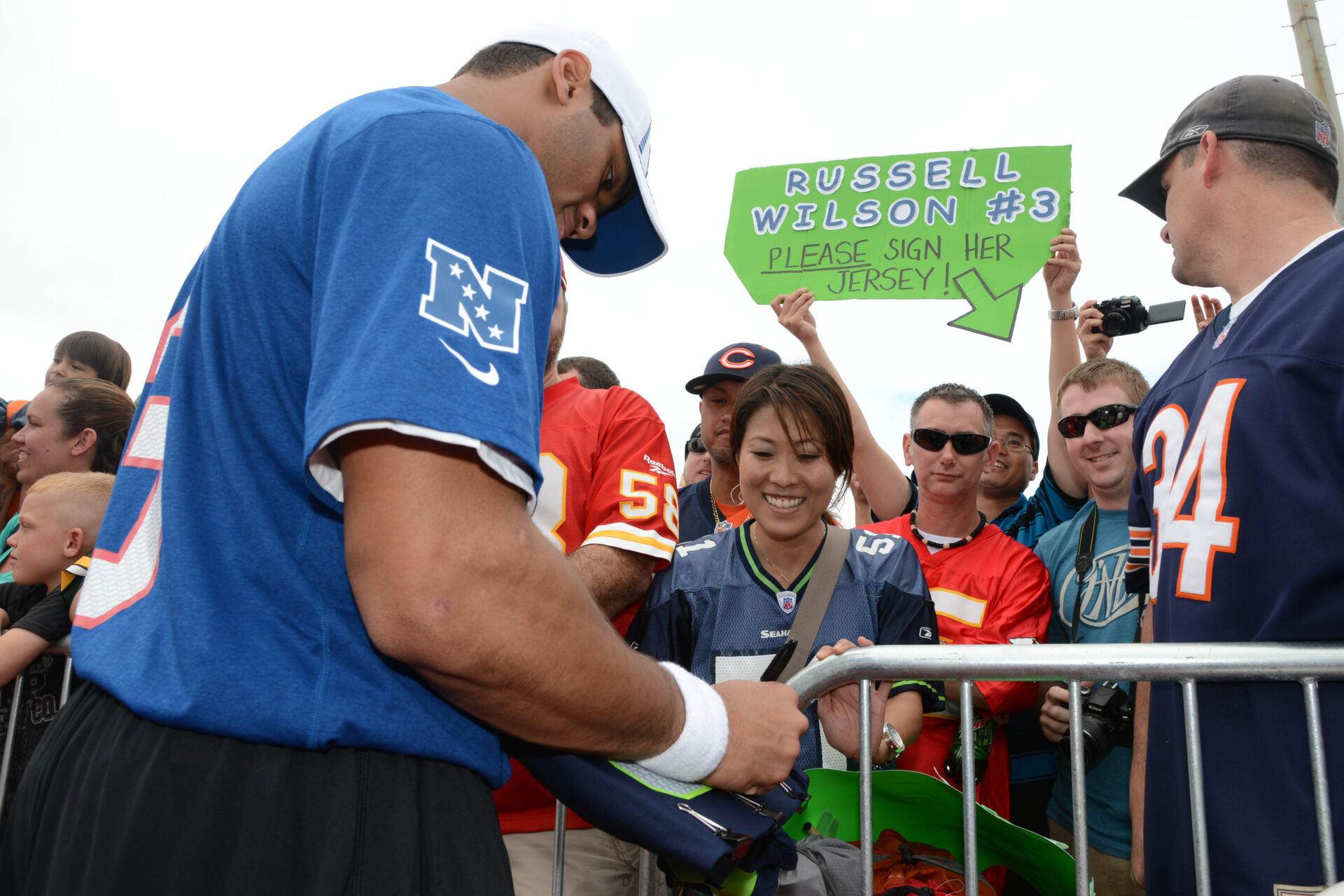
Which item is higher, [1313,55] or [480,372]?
[1313,55]

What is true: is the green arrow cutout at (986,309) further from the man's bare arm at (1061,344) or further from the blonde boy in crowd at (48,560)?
the blonde boy in crowd at (48,560)

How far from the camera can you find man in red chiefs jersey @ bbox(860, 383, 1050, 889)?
3.08 m

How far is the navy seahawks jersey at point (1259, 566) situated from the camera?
68.9 inches

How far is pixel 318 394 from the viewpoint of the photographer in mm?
920

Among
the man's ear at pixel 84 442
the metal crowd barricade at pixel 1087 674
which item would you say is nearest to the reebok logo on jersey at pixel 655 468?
the metal crowd barricade at pixel 1087 674

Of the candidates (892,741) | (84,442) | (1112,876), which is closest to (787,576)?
(892,741)

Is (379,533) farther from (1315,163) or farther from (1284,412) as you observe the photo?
(1315,163)

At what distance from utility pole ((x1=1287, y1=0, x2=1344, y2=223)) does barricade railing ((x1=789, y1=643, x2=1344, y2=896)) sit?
19.2 ft

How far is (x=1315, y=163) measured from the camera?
2229mm

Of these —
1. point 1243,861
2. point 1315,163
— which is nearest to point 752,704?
point 1243,861

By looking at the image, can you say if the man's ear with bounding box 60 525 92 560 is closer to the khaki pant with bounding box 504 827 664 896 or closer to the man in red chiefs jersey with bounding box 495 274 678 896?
the man in red chiefs jersey with bounding box 495 274 678 896

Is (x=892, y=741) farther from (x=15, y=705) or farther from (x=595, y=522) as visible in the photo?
(x=15, y=705)

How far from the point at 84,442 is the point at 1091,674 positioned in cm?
388

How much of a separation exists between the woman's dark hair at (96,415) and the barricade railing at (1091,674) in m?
3.30
